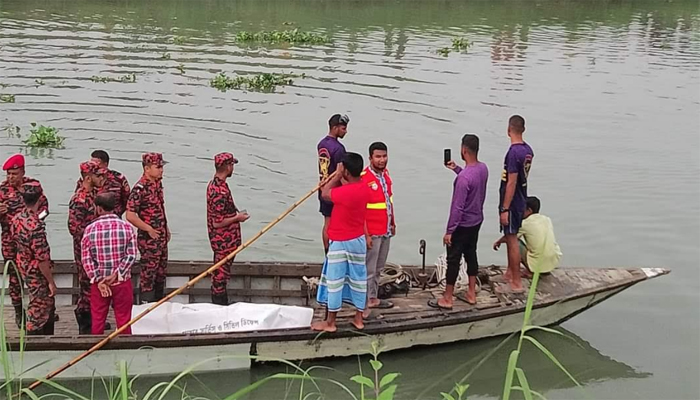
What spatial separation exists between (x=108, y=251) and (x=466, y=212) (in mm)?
3381

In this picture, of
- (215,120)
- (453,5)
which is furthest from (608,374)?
(453,5)

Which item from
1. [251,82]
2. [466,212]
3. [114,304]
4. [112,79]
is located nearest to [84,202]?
[114,304]

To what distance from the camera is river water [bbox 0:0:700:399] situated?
8.66 m

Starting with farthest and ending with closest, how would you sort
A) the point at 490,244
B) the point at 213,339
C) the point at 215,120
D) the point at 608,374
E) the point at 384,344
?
the point at 215,120 → the point at 490,244 → the point at 608,374 → the point at 384,344 → the point at 213,339

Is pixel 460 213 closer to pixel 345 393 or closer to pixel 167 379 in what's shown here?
pixel 345 393

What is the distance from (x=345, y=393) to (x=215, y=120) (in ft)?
35.0

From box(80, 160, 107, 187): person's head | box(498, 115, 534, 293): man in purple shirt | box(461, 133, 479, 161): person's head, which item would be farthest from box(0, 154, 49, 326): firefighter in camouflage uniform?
box(498, 115, 534, 293): man in purple shirt

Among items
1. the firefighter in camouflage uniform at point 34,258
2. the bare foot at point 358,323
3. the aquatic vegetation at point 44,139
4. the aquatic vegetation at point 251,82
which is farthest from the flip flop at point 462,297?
the aquatic vegetation at point 251,82

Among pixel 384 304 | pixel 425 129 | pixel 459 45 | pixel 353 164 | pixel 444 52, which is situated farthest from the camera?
pixel 459 45

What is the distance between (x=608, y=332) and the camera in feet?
29.2

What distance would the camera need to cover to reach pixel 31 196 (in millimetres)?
6473

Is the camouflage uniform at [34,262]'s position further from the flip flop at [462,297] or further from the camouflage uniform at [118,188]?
the flip flop at [462,297]

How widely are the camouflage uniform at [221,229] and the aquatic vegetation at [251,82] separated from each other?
1264cm

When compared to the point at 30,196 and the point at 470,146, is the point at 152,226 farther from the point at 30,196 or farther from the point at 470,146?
the point at 470,146
